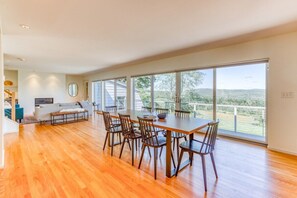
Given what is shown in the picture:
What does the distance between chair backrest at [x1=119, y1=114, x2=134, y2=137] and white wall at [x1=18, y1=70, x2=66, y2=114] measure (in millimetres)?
8297

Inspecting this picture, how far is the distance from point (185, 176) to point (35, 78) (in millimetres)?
9822

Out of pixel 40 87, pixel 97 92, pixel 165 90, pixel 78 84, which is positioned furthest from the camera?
pixel 78 84

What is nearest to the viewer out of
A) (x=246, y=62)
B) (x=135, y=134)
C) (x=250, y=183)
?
(x=250, y=183)

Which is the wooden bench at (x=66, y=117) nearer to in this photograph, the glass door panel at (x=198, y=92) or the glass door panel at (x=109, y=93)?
the glass door panel at (x=109, y=93)

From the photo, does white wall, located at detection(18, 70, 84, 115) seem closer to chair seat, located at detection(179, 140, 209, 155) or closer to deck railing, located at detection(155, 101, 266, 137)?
deck railing, located at detection(155, 101, 266, 137)

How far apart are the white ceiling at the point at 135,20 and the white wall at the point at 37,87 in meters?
5.56

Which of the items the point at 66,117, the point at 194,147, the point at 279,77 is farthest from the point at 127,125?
the point at 66,117

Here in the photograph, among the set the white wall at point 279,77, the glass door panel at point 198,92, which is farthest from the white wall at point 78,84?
the white wall at point 279,77

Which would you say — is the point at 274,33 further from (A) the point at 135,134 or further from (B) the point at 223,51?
(A) the point at 135,134

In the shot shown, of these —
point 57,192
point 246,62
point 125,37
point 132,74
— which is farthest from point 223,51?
point 57,192

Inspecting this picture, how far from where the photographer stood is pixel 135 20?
102 inches

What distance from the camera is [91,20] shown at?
2.60 meters

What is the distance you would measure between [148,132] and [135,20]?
Answer: 185 centimetres

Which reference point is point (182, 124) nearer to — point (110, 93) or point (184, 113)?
point (184, 113)
